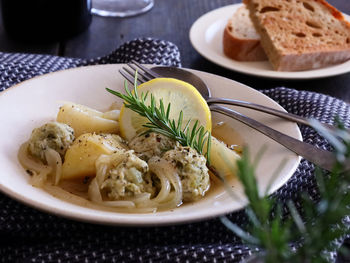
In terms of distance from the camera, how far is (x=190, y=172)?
1.47 meters

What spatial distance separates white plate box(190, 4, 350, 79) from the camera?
2521mm

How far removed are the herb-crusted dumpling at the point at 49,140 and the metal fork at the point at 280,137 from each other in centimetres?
45

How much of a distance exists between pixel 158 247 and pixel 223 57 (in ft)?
4.89

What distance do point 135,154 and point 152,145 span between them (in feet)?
0.20

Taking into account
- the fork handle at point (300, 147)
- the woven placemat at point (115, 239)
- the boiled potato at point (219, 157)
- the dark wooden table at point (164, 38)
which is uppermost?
the fork handle at point (300, 147)

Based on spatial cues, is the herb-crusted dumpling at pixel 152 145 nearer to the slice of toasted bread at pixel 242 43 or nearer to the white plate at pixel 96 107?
the white plate at pixel 96 107

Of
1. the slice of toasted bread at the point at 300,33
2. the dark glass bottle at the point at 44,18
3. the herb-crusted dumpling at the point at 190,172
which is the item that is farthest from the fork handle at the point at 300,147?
the dark glass bottle at the point at 44,18

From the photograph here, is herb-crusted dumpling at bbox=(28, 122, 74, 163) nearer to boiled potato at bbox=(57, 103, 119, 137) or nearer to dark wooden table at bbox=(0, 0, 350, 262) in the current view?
boiled potato at bbox=(57, 103, 119, 137)

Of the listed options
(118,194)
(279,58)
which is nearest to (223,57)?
(279,58)

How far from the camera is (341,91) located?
8.45 feet

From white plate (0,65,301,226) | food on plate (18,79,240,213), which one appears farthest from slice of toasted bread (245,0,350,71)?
food on plate (18,79,240,213)

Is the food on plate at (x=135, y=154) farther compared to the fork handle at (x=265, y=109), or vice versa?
the fork handle at (x=265, y=109)

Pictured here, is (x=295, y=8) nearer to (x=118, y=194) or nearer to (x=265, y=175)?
(x=265, y=175)

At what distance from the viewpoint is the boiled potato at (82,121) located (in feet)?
5.83
